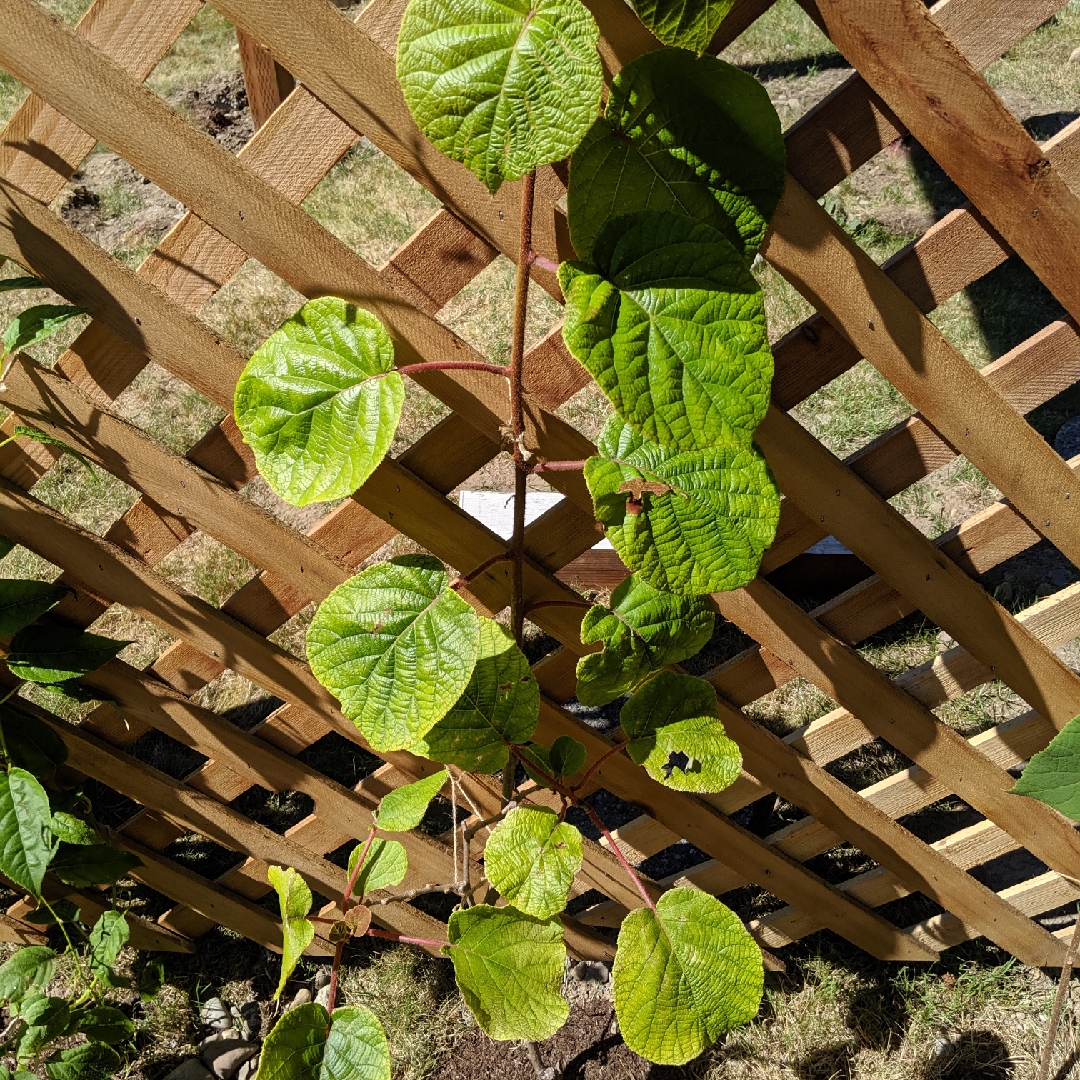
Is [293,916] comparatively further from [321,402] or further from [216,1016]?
[216,1016]

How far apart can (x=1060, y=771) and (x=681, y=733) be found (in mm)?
481

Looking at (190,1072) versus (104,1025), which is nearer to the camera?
(104,1025)

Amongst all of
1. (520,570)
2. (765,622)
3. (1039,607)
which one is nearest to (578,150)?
(520,570)

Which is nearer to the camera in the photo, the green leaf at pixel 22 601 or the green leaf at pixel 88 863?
the green leaf at pixel 22 601

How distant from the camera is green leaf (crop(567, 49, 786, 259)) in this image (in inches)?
31.5

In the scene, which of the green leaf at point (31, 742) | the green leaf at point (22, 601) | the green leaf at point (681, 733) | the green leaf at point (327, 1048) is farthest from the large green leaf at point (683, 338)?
the green leaf at point (31, 742)

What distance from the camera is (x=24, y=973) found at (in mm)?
1581

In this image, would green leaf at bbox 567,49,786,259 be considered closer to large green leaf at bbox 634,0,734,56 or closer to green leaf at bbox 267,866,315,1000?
large green leaf at bbox 634,0,734,56

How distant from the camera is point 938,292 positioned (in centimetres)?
126

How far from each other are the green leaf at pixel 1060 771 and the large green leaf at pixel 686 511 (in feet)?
1.70

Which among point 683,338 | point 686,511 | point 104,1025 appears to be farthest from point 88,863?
point 683,338

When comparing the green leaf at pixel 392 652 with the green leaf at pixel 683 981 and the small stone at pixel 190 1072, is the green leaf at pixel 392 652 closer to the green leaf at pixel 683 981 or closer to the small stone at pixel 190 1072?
the green leaf at pixel 683 981

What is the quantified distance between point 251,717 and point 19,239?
169 cm

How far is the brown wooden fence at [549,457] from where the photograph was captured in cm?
104
